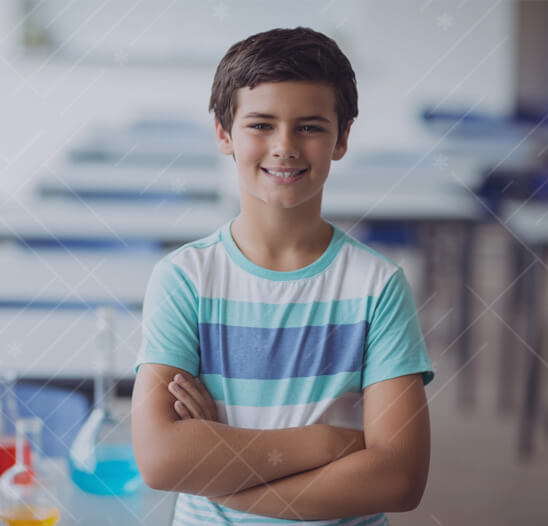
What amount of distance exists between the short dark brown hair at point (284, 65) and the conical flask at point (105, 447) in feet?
0.89

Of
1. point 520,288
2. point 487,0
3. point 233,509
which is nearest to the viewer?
point 233,509

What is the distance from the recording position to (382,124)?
14.5 feet

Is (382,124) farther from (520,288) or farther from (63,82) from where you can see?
(63,82)

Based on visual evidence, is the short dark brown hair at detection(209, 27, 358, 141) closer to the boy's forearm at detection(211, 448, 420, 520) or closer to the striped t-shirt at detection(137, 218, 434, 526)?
the striped t-shirt at detection(137, 218, 434, 526)

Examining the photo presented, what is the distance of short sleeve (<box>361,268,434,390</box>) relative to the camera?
2.31 feet

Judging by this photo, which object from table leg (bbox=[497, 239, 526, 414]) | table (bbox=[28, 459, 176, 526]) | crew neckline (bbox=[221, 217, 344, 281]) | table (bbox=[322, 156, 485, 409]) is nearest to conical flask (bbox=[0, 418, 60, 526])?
table (bbox=[28, 459, 176, 526])

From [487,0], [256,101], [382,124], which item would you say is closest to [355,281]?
[256,101]

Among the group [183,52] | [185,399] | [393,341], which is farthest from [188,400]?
[183,52]

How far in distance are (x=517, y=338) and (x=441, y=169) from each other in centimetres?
106

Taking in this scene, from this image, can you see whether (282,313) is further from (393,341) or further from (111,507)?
(111,507)

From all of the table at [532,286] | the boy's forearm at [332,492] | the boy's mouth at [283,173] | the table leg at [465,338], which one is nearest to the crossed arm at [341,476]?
the boy's forearm at [332,492]

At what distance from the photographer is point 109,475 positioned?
71cm

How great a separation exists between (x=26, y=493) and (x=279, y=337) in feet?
0.93

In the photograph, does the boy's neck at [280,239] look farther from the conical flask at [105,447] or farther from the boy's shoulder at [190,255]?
the conical flask at [105,447]
